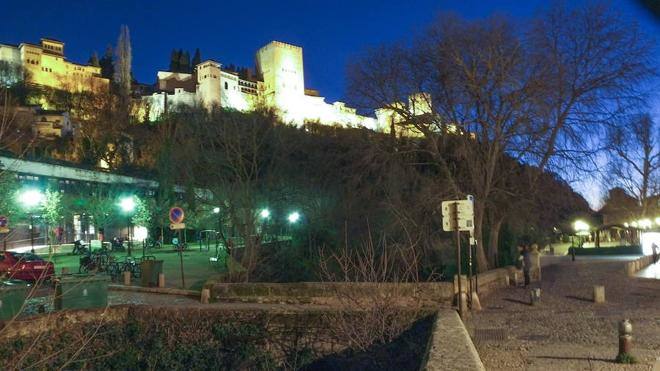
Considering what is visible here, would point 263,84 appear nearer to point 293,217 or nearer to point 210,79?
point 210,79

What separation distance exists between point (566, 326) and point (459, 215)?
363 cm

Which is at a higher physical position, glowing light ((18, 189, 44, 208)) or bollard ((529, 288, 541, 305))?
glowing light ((18, 189, 44, 208))

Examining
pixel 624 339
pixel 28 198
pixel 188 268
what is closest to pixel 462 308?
pixel 624 339

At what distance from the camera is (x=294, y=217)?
26.5 metres

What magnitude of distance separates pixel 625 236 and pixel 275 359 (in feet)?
215

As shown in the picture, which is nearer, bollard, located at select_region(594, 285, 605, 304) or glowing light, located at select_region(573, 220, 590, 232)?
bollard, located at select_region(594, 285, 605, 304)

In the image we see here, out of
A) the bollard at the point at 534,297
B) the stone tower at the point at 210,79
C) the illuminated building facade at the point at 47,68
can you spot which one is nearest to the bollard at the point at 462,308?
the bollard at the point at 534,297

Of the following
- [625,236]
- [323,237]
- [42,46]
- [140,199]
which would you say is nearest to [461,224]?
[323,237]

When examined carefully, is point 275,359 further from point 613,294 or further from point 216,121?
point 216,121

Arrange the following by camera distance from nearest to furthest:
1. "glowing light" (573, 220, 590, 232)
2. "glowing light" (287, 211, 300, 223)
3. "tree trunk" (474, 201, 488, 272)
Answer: "tree trunk" (474, 201, 488, 272) → "glowing light" (287, 211, 300, 223) → "glowing light" (573, 220, 590, 232)

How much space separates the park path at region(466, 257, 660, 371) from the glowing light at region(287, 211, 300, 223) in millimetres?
9622

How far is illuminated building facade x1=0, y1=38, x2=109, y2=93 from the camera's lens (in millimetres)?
101062

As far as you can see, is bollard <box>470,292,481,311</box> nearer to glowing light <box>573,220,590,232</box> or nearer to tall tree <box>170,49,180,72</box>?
glowing light <box>573,220,590,232</box>

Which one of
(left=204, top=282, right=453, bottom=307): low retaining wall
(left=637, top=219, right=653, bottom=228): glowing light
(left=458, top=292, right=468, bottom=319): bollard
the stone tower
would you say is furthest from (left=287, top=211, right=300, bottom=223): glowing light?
the stone tower
